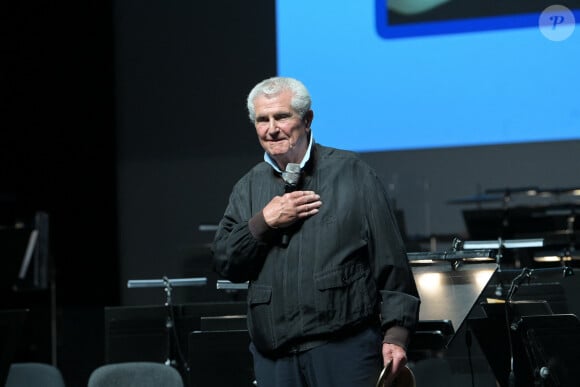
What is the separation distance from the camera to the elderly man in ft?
7.80

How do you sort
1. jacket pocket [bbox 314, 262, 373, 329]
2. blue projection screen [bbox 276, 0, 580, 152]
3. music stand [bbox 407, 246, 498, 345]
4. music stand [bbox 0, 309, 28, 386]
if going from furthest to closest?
blue projection screen [bbox 276, 0, 580, 152] → music stand [bbox 0, 309, 28, 386] → music stand [bbox 407, 246, 498, 345] → jacket pocket [bbox 314, 262, 373, 329]

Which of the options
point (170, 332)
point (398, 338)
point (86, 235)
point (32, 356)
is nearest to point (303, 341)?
point (398, 338)

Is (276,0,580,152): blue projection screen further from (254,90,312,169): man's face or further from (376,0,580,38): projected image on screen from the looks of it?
(254,90,312,169): man's face

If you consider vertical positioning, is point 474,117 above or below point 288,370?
above

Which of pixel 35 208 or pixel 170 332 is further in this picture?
pixel 35 208

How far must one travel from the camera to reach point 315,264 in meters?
2.40

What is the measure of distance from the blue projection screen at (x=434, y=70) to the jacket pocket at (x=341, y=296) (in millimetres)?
3370

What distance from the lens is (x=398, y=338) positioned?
2.39 meters

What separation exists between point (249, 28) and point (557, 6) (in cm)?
199

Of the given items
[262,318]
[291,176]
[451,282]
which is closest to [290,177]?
[291,176]

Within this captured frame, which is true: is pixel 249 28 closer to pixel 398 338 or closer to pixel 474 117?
pixel 474 117

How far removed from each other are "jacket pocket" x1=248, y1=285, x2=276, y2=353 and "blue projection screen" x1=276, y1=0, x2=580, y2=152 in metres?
3.33

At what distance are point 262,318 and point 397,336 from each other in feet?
1.06

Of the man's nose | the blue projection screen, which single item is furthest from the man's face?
the blue projection screen
